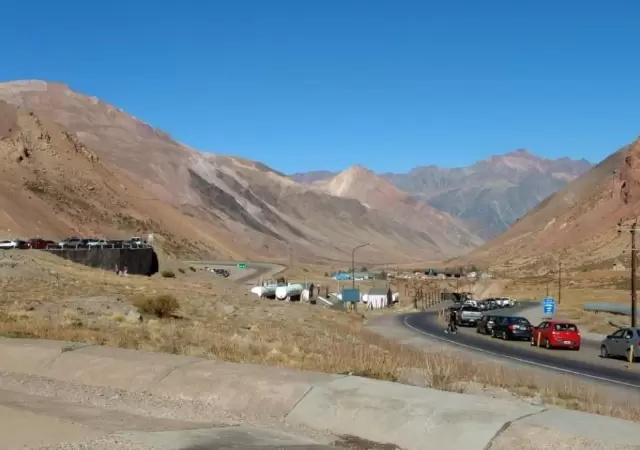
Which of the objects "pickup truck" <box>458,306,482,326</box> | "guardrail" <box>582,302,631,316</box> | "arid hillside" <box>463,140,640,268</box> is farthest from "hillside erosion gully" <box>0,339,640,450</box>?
"arid hillside" <box>463,140,640,268</box>

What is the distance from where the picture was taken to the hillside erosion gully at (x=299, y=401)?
742 cm

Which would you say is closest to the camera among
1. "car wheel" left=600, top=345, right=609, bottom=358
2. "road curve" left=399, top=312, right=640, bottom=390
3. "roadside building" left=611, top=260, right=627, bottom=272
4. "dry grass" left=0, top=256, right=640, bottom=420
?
"dry grass" left=0, top=256, right=640, bottom=420

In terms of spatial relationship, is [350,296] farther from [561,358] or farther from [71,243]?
[561,358]

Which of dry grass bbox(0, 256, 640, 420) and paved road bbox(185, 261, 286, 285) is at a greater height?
paved road bbox(185, 261, 286, 285)

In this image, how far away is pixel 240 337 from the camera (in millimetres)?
22000

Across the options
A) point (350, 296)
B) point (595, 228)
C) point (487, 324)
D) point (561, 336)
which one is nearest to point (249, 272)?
point (350, 296)

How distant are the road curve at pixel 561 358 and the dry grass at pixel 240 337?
13.2 ft

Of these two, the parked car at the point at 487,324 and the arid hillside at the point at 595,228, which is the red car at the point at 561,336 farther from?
the arid hillside at the point at 595,228

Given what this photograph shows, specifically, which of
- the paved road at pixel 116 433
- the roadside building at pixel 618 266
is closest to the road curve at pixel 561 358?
the paved road at pixel 116 433

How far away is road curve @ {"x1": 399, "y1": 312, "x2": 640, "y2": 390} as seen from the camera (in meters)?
27.0

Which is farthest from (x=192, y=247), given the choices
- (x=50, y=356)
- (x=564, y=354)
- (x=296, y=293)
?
(x=50, y=356)

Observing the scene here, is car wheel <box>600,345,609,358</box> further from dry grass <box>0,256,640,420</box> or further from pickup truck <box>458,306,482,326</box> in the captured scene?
pickup truck <box>458,306,482,326</box>

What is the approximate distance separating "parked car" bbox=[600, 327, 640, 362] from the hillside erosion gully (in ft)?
89.6

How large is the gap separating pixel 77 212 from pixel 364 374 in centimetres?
10717
